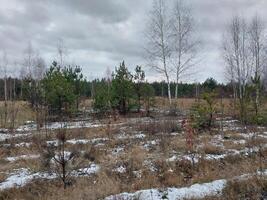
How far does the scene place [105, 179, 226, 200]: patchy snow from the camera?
5.76 meters

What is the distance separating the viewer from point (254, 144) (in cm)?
1077

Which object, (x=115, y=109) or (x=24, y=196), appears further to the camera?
(x=115, y=109)

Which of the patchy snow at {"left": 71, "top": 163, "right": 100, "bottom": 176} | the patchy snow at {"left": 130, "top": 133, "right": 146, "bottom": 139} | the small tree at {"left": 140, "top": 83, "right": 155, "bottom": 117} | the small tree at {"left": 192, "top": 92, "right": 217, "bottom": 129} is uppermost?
the small tree at {"left": 140, "top": 83, "right": 155, "bottom": 117}

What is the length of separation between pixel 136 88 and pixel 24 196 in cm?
2074

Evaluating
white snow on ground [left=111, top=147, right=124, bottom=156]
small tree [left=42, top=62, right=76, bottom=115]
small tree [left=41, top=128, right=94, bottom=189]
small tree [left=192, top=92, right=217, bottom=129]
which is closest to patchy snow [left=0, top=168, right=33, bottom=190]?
small tree [left=41, top=128, right=94, bottom=189]

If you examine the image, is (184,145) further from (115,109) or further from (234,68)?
(234,68)

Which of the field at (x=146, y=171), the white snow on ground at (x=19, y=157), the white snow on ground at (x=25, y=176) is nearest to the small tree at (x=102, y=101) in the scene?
the field at (x=146, y=171)

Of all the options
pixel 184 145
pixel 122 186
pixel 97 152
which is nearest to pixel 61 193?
pixel 122 186

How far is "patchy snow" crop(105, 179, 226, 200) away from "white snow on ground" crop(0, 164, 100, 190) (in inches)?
86.1

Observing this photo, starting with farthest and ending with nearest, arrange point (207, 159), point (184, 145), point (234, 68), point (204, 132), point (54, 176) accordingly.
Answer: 1. point (234, 68)
2. point (204, 132)
3. point (184, 145)
4. point (207, 159)
5. point (54, 176)

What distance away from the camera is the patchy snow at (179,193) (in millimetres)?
5761

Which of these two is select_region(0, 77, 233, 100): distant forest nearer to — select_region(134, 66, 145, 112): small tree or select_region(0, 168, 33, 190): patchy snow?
select_region(134, 66, 145, 112): small tree

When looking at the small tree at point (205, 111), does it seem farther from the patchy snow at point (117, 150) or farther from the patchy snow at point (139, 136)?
the patchy snow at point (117, 150)

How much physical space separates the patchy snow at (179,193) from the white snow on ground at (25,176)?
219 centimetres
